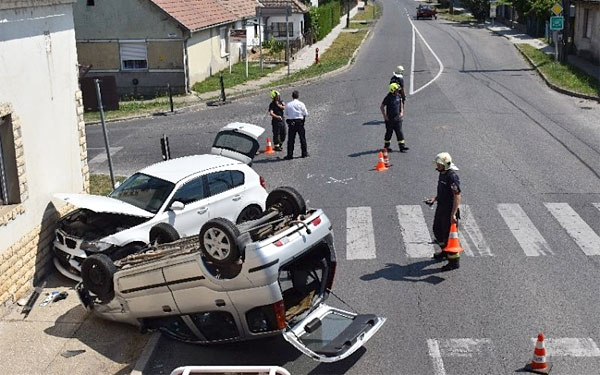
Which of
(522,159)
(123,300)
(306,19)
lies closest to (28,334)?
(123,300)

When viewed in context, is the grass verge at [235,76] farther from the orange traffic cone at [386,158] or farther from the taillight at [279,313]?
the taillight at [279,313]

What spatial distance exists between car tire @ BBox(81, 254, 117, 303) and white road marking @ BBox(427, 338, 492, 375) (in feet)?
13.2

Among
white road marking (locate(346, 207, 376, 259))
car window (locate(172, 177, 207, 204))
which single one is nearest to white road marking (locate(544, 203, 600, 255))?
white road marking (locate(346, 207, 376, 259))

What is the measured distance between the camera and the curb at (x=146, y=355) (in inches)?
370

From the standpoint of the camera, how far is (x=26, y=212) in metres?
12.1

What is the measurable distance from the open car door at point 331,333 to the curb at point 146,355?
1751 millimetres

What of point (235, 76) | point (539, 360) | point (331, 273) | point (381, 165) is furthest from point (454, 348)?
point (235, 76)

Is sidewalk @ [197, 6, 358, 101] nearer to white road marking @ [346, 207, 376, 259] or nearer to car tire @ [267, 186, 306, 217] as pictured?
white road marking @ [346, 207, 376, 259]

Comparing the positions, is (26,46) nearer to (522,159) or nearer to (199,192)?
(199,192)

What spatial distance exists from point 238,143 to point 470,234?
4.99m

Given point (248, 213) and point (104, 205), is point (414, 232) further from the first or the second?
point (104, 205)

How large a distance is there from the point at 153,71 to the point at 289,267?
79.1 ft

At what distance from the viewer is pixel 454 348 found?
31.9 ft

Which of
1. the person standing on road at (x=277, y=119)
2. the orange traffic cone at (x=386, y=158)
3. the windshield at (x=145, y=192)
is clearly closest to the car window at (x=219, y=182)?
the windshield at (x=145, y=192)
